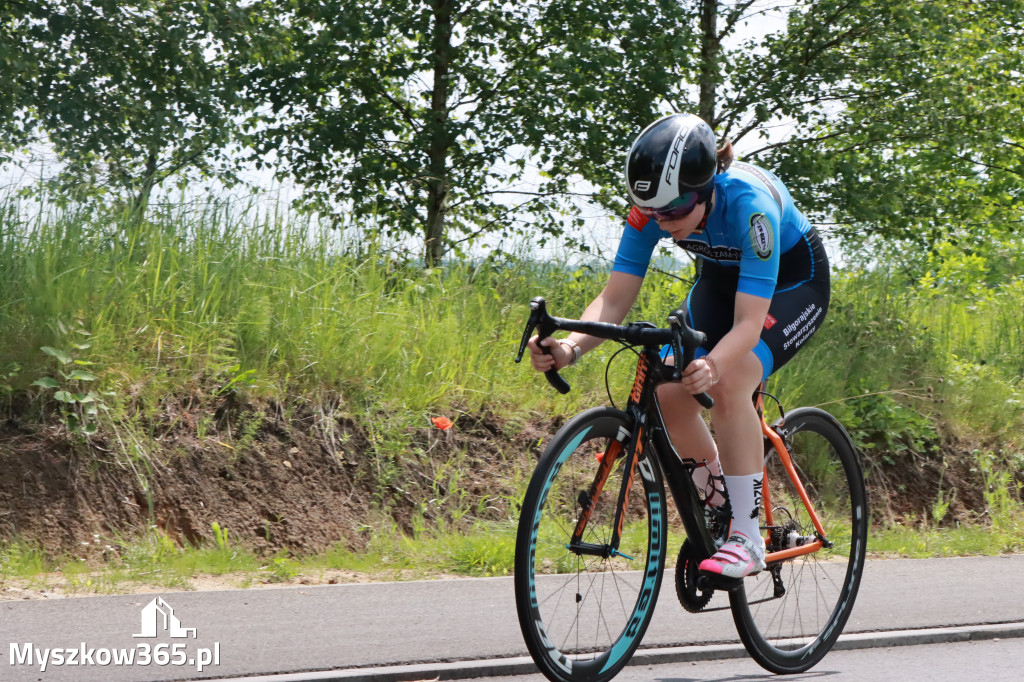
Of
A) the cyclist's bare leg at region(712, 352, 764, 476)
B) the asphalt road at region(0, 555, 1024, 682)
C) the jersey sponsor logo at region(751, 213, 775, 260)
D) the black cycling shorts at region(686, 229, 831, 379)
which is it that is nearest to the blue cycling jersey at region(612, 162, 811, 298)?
the jersey sponsor logo at region(751, 213, 775, 260)

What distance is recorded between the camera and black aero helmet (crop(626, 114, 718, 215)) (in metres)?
3.75

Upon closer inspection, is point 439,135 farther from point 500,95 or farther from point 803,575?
point 803,575

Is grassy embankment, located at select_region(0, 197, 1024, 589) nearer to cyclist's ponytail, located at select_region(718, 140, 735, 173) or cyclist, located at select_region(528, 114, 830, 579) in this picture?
cyclist, located at select_region(528, 114, 830, 579)

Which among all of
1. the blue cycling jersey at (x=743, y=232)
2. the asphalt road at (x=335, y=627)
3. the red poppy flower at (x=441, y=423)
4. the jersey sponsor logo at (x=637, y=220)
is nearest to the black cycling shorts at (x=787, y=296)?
the blue cycling jersey at (x=743, y=232)

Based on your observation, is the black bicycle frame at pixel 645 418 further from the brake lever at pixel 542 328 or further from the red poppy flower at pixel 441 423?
the red poppy flower at pixel 441 423

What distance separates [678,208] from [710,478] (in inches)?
44.3

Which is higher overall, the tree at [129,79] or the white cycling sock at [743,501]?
the tree at [129,79]

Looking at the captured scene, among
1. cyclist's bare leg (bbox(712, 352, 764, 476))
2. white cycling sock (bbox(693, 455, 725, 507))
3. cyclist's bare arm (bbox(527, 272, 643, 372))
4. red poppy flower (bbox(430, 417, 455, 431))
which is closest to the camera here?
cyclist's bare leg (bbox(712, 352, 764, 476))

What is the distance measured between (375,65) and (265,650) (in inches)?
347

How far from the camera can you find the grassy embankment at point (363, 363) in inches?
250

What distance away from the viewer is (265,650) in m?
4.45

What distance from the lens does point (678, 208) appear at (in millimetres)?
3844

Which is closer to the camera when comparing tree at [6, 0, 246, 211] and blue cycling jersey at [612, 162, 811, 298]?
blue cycling jersey at [612, 162, 811, 298]

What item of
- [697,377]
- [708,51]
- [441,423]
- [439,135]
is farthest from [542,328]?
[708,51]
